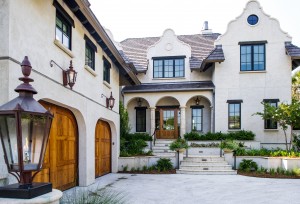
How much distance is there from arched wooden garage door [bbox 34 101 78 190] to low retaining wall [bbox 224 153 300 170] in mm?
8591

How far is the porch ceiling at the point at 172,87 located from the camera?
790 inches

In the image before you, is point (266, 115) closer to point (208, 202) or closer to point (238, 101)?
point (238, 101)

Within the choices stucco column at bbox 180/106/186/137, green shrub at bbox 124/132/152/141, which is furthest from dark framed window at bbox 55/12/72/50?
stucco column at bbox 180/106/186/137

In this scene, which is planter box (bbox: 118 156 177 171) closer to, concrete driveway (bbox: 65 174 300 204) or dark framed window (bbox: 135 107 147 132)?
concrete driveway (bbox: 65 174 300 204)

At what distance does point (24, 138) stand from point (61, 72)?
473 cm

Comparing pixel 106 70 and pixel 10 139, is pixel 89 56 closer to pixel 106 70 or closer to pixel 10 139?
pixel 106 70

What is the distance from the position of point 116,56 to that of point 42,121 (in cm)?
954

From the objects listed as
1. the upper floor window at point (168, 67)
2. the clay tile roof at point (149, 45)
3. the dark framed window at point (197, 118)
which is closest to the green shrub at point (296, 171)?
the dark framed window at point (197, 118)

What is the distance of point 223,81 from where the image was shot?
19453 mm

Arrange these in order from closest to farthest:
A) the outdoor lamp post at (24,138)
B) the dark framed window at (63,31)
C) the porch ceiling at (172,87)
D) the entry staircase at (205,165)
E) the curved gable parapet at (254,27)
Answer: the outdoor lamp post at (24,138)
the dark framed window at (63,31)
the entry staircase at (205,165)
the curved gable parapet at (254,27)
the porch ceiling at (172,87)

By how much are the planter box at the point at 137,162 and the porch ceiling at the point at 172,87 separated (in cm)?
628

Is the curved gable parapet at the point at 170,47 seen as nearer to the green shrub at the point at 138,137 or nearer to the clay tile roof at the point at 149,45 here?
the clay tile roof at the point at 149,45

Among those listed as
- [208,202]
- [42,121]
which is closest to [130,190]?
[208,202]

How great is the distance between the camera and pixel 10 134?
3312 millimetres
